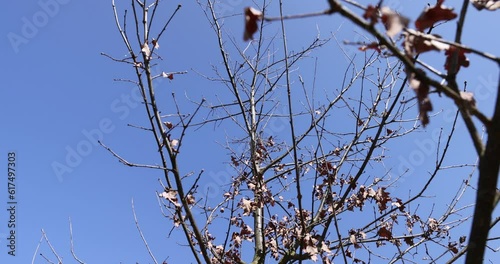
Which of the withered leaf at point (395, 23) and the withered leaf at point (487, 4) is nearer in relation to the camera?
the withered leaf at point (395, 23)

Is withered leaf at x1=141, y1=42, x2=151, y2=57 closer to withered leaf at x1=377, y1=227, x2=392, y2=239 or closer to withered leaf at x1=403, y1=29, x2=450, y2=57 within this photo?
withered leaf at x1=403, y1=29, x2=450, y2=57

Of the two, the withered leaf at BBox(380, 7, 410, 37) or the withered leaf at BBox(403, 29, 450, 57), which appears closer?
the withered leaf at BBox(380, 7, 410, 37)

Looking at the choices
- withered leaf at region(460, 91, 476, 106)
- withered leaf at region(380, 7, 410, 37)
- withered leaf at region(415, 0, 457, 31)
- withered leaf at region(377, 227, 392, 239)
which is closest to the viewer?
withered leaf at region(380, 7, 410, 37)

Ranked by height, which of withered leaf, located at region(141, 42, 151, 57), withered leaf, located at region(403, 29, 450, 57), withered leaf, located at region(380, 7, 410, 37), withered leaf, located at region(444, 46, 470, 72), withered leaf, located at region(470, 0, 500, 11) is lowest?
withered leaf, located at region(380, 7, 410, 37)

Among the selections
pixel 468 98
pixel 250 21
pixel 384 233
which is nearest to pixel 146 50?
pixel 250 21

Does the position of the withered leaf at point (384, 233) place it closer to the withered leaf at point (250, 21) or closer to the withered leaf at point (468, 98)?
the withered leaf at point (468, 98)

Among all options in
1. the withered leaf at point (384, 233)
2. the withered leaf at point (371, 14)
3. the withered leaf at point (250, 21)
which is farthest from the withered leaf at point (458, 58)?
the withered leaf at point (384, 233)

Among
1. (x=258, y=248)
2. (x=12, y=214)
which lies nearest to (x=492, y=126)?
(x=258, y=248)

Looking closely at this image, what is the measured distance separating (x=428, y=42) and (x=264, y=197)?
9.26 feet

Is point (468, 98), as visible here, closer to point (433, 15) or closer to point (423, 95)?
point (423, 95)

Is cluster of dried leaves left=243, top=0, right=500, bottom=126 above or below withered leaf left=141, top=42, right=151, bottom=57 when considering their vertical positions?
below

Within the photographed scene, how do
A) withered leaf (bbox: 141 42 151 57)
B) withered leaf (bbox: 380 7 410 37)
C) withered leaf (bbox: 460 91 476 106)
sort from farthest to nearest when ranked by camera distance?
withered leaf (bbox: 141 42 151 57), withered leaf (bbox: 460 91 476 106), withered leaf (bbox: 380 7 410 37)

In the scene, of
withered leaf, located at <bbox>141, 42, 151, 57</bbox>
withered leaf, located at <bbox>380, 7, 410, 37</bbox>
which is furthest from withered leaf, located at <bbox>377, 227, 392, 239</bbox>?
withered leaf, located at <bbox>380, 7, 410, 37</bbox>

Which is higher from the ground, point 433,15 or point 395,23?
point 433,15
